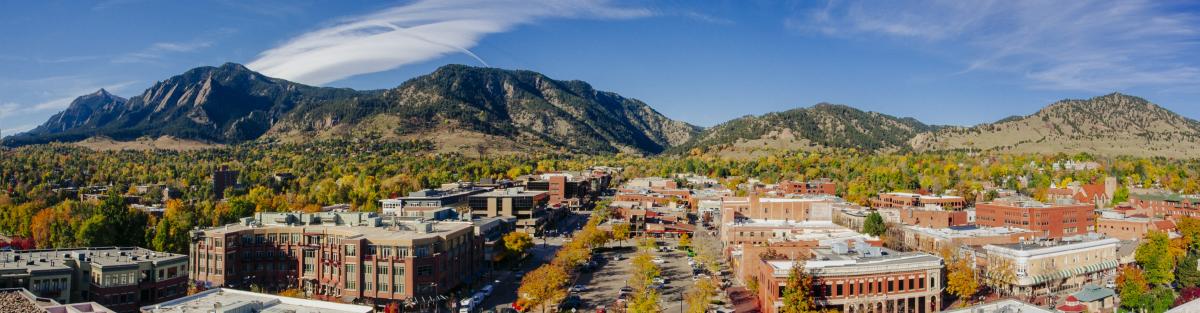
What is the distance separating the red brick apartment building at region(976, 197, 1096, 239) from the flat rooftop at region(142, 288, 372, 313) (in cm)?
7253

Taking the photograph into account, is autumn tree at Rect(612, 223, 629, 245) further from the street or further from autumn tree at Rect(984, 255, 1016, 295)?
autumn tree at Rect(984, 255, 1016, 295)

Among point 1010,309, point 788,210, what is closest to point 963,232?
point 788,210

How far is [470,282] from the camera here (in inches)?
2217

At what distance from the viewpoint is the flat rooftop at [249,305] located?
104ft

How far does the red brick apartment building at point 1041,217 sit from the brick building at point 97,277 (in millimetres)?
79310

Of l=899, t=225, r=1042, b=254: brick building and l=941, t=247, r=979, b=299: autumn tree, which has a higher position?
l=899, t=225, r=1042, b=254: brick building

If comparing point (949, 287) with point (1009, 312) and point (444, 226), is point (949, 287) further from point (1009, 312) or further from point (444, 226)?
point (444, 226)

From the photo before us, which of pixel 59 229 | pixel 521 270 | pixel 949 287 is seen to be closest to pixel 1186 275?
pixel 949 287

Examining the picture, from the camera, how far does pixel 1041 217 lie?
7900cm

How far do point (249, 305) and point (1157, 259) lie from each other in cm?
6589

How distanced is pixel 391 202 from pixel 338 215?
34759mm

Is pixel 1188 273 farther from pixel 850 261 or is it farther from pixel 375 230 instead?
pixel 375 230

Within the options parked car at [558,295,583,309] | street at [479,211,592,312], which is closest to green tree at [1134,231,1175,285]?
parked car at [558,295,583,309]

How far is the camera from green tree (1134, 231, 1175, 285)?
57.5 metres
